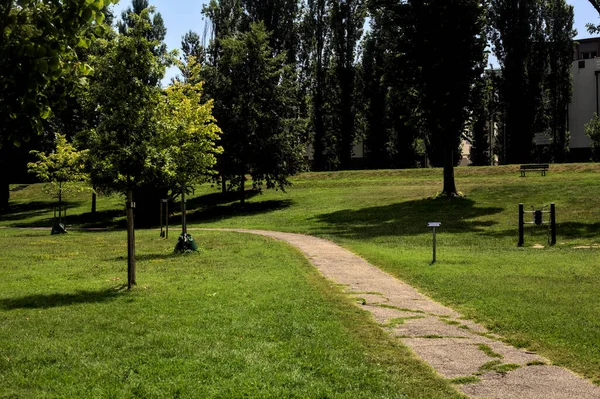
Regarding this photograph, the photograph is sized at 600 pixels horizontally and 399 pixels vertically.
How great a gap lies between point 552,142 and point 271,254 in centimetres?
4965

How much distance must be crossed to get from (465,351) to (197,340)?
3.13 metres

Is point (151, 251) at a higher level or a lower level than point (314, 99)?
lower

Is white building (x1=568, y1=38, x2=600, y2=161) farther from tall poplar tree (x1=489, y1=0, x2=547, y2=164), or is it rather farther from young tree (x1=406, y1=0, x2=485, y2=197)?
young tree (x1=406, y1=0, x2=485, y2=197)

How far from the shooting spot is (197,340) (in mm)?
6953

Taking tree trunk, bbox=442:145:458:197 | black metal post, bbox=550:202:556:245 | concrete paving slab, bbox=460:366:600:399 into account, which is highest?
tree trunk, bbox=442:145:458:197

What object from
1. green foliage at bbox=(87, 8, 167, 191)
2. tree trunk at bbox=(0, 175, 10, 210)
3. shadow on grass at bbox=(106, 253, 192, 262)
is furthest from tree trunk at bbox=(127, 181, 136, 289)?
tree trunk at bbox=(0, 175, 10, 210)

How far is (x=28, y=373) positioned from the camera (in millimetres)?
5836

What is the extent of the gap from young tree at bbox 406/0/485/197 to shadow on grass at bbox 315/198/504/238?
2929 millimetres

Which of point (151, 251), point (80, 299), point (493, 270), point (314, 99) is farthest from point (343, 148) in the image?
point (80, 299)

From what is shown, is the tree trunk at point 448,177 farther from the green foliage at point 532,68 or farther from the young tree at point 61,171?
the green foliage at point 532,68

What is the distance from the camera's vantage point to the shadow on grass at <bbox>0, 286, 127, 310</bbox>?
951 centimetres

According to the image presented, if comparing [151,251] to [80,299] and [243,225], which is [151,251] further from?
[243,225]

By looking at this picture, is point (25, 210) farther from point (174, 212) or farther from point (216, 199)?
point (216, 199)

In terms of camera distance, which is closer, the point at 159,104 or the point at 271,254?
the point at 159,104
